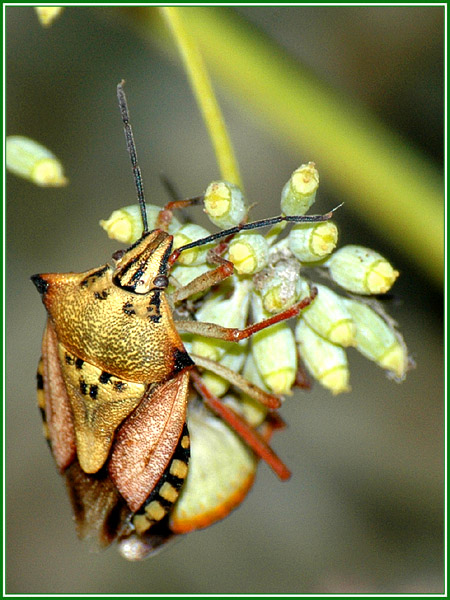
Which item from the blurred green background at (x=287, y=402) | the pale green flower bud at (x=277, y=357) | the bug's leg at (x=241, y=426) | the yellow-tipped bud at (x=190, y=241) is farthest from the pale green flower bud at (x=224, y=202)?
the blurred green background at (x=287, y=402)

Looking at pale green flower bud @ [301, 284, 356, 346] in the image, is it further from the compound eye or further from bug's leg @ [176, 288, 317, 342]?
the compound eye

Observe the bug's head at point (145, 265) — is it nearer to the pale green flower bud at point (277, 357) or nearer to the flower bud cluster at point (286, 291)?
the flower bud cluster at point (286, 291)

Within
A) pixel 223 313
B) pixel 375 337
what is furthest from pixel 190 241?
pixel 375 337

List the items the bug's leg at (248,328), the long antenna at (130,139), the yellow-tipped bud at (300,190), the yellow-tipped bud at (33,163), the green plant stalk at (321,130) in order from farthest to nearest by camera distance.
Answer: the green plant stalk at (321,130) < the long antenna at (130,139) < the yellow-tipped bud at (33,163) < the bug's leg at (248,328) < the yellow-tipped bud at (300,190)

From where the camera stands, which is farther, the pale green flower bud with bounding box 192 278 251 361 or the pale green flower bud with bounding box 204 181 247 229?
the pale green flower bud with bounding box 192 278 251 361

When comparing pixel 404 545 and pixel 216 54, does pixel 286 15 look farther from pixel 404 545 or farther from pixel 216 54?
pixel 404 545

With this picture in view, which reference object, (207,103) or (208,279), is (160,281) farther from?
(207,103)

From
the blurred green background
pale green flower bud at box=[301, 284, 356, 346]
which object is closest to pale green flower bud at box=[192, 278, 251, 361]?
pale green flower bud at box=[301, 284, 356, 346]

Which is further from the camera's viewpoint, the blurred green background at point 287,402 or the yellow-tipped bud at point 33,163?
the blurred green background at point 287,402
